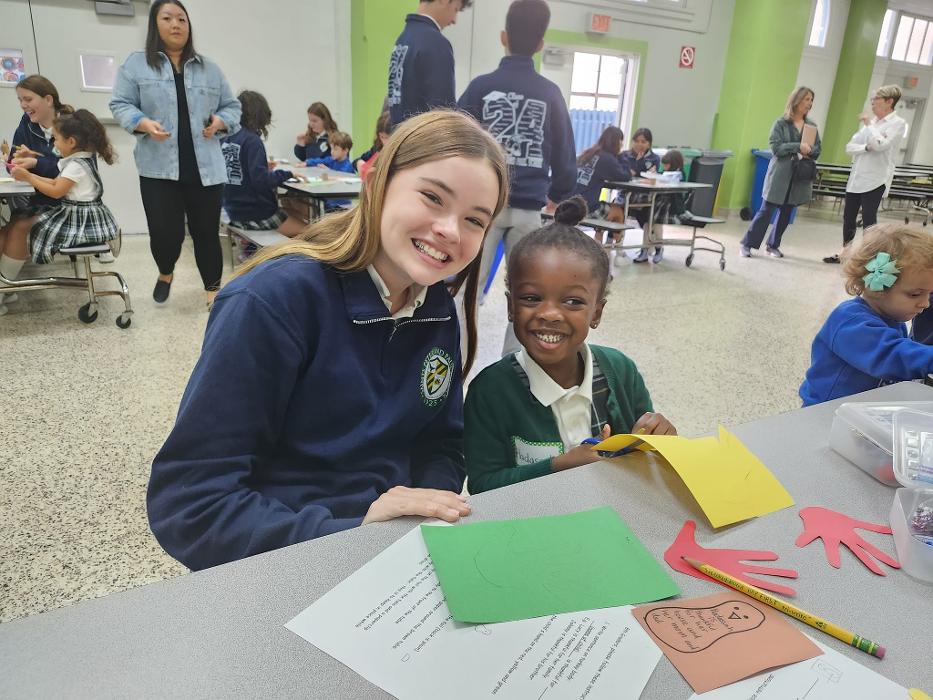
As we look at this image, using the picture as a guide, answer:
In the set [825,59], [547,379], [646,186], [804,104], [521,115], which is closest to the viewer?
[547,379]

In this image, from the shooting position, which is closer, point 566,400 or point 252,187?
point 566,400

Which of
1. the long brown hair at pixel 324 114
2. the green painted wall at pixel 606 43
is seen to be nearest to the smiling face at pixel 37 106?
the long brown hair at pixel 324 114

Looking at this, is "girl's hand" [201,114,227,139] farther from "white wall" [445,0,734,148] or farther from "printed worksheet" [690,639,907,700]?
"white wall" [445,0,734,148]

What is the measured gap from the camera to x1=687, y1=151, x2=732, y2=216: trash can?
791 centimetres

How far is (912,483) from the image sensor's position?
732mm

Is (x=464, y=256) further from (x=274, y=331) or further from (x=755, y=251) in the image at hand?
(x=755, y=251)

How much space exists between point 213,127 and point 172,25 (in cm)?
44

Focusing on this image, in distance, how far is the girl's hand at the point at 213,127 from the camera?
3.00m

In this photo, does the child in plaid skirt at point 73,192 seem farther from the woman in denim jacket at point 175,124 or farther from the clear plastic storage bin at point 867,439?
the clear plastic storage bin at point 867,439

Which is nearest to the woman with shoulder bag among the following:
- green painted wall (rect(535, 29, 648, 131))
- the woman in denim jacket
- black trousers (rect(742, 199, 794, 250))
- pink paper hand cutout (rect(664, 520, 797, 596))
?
black trousers (rect(742, 199, 794, 250))

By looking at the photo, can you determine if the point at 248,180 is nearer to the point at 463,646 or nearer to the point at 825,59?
the point at 463,646

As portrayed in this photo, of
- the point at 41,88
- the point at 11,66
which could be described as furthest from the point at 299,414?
the point at 11,66

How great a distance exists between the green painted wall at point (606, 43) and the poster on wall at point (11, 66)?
4.80 metres

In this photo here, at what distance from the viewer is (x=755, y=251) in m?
5.95
